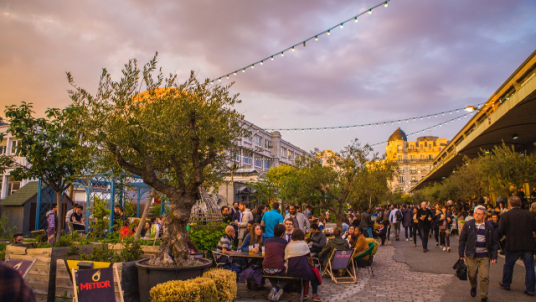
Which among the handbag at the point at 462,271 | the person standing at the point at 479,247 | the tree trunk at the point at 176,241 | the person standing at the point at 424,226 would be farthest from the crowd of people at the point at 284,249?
the person standing at the point at 424,226

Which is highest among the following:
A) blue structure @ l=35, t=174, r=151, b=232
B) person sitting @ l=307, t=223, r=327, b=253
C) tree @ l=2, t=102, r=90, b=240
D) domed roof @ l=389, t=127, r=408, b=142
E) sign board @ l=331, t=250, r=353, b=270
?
domed roof @ l=389, t=127, r=408, b=142

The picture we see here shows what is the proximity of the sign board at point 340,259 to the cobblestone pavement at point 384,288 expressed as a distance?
0.40 metres

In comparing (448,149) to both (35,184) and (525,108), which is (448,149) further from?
(35,184)

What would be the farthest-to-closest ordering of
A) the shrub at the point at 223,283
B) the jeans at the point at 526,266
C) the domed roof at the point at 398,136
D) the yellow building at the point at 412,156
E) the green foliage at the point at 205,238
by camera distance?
1. the domed roof at the point at 398,136
2. the yellow building at the point at 412,156
3. the green foliage at the point at 205,238
4. the jeans at the point at 526,266
5. the shrub at the point at 223,283

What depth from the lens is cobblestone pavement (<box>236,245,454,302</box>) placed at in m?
7.27

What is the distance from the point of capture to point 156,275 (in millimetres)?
5848

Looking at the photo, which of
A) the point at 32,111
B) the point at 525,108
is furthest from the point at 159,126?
the point at 525,108

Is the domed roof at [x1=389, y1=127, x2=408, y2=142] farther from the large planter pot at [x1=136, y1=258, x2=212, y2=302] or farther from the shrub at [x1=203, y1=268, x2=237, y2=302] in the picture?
the large planter pot at [x1=136, y1=258, x2=212, y2=302]

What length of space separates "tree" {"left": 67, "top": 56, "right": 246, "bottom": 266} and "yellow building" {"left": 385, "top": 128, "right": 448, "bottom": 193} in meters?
99.9

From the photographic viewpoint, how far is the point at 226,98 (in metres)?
7.49

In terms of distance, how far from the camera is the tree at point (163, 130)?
620cm

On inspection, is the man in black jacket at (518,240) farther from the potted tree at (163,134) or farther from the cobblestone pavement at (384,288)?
the potted tree at (163,134)

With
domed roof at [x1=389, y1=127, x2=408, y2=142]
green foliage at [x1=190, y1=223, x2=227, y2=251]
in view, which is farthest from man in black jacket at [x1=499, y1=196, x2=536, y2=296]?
domed roof at [x1=389, y1=127, x2=408, y2=142]

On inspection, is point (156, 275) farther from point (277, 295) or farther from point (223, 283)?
point (277, 295)
